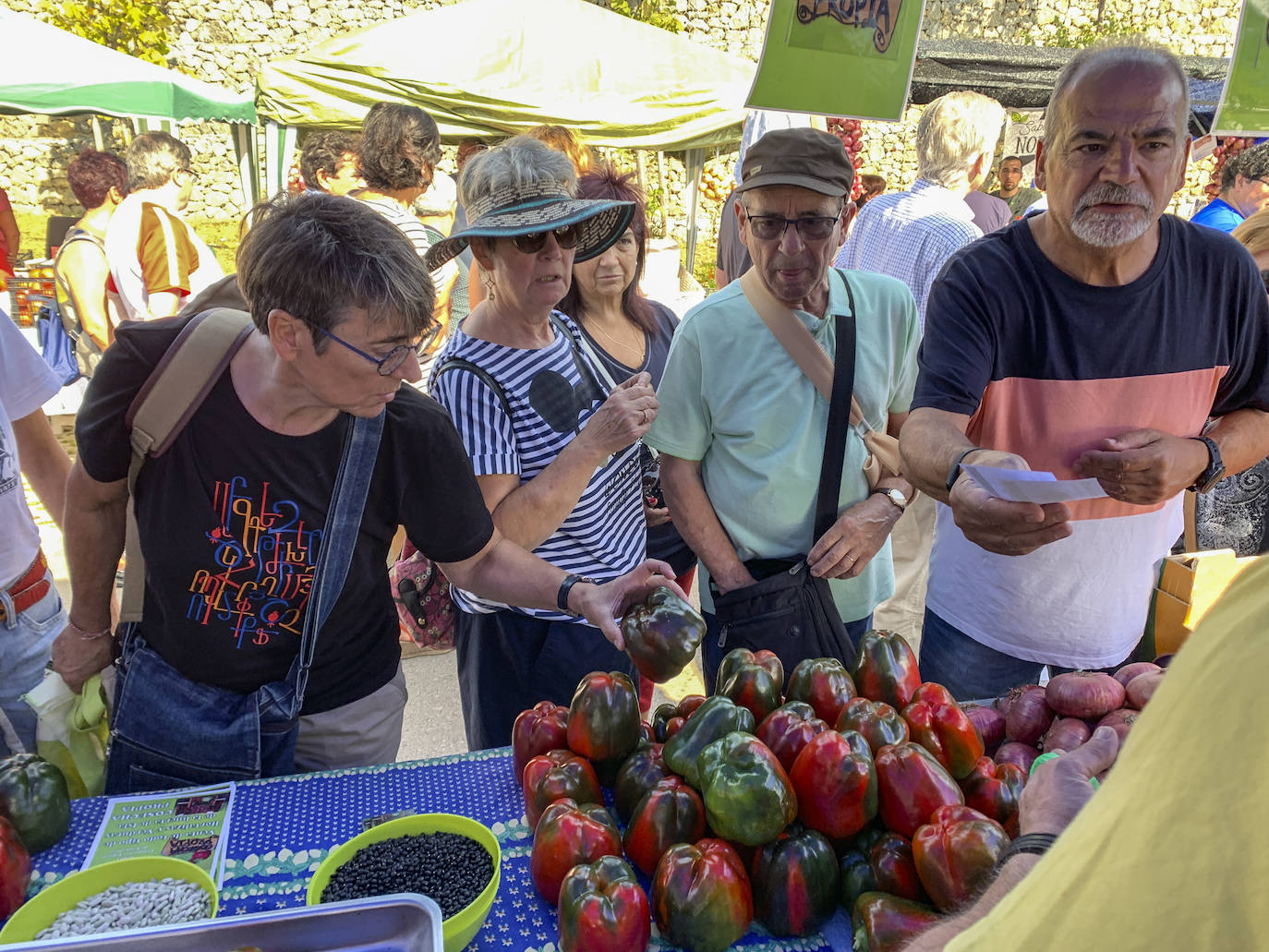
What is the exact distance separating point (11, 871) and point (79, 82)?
29.5 ft

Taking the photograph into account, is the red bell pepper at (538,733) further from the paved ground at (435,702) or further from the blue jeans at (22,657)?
the paved ground at (435,702)

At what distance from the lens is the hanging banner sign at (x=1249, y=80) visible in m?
2.75

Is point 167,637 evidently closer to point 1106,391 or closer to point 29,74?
point 1106,391

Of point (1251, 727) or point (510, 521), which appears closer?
point (1251, 727)

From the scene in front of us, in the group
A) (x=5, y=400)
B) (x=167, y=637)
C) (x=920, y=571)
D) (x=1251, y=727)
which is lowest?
(x=920, y=571)

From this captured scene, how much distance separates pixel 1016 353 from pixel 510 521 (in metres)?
1.24

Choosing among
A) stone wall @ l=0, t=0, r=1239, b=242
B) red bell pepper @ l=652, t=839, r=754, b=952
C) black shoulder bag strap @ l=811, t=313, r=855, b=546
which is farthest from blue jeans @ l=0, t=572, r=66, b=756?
stone wall @ l=0, t=0, r=1239, b=242

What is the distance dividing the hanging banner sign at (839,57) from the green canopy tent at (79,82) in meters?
8.11

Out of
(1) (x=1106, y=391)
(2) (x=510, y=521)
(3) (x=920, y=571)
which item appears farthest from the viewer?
(3) (x=920, y=571)

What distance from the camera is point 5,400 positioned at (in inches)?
83.8

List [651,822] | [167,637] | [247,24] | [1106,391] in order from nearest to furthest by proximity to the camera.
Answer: [651,822] → [167,637] → [1106,391] → [247,24]

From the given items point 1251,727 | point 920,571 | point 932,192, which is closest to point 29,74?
point 932,192

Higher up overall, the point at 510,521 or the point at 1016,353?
the point at 1016,353

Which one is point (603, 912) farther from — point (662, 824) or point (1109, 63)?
point (1109, 63)
